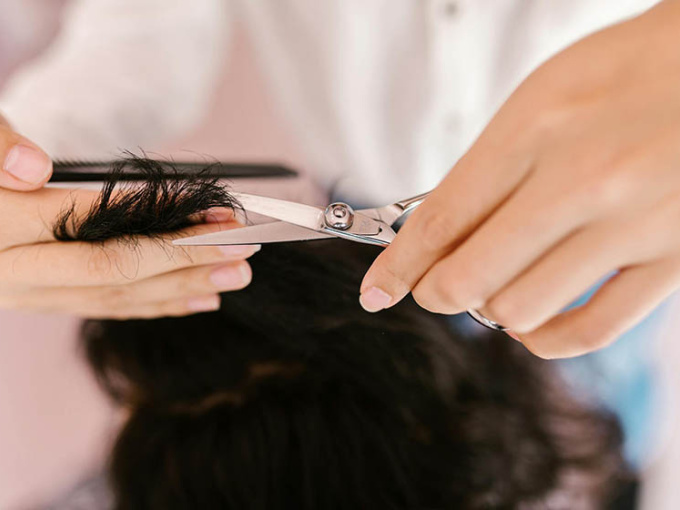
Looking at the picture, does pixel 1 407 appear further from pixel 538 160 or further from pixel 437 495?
pixel 538 160

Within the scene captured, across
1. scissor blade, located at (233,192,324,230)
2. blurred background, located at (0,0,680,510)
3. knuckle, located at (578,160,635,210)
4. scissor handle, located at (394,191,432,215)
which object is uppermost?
knuckle, located at (578,160,635,210)

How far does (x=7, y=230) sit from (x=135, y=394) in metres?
0.36

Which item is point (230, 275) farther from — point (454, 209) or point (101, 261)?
point (454, 209)

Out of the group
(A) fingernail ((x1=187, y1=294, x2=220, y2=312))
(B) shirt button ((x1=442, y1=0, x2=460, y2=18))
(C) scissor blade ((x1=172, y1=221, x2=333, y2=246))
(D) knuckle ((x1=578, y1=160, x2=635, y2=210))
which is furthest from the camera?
(B) shirt button ((x1=442, y1=0, x2=460, y2=18))

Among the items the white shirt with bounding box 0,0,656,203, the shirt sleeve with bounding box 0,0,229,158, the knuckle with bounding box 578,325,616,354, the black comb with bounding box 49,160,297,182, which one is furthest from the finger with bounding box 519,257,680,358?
the shirt sleeve with bounding box 0,0,229,158

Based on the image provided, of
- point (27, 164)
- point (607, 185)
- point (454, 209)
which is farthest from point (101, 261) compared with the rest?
point (607, 185)

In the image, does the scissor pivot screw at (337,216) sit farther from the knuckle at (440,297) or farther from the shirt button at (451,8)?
the shirt button at (451,8)

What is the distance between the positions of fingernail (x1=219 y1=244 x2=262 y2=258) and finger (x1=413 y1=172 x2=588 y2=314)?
0.57 ft

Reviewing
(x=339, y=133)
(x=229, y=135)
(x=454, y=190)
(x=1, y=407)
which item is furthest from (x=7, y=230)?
(x=229, y=135)

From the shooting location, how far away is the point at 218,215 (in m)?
0.54

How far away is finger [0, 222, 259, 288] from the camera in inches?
20.9

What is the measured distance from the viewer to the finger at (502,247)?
1.34ft

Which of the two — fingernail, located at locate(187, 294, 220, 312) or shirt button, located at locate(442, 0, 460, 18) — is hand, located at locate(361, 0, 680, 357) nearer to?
fingernail, located at locate(187, 294, 220, 312)

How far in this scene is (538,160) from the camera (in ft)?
1.36
